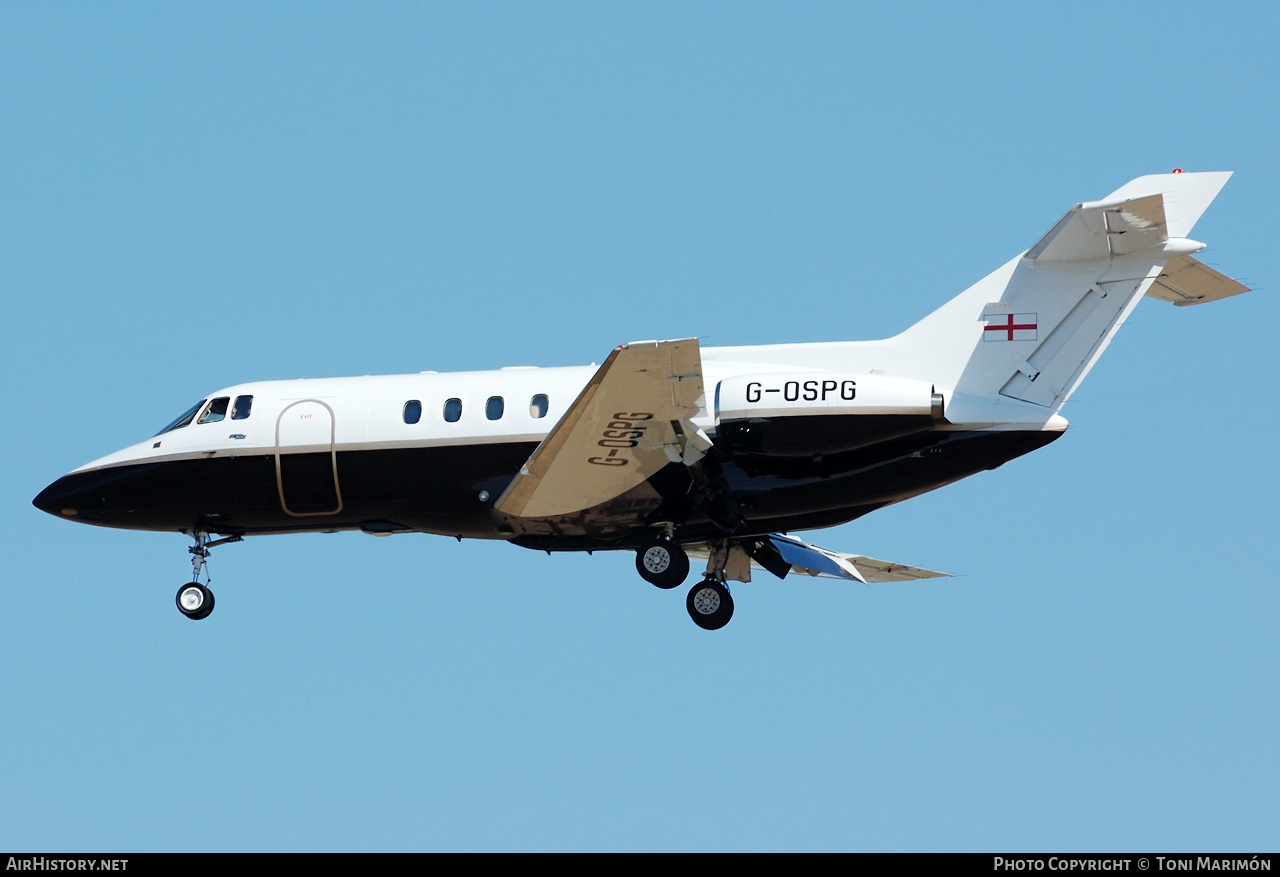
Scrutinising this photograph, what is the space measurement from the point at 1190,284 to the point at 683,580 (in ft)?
27.3

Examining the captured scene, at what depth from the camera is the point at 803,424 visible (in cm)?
2116

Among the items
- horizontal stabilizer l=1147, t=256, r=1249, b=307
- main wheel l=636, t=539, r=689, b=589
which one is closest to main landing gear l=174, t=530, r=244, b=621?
main wheel l=636, t=539, r=689, b=589

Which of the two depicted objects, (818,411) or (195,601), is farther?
(195,601)

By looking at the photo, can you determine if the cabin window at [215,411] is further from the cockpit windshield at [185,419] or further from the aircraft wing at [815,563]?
the aircraft wing at [815,563]

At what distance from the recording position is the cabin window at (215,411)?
24.8 meters

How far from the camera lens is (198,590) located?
2511 centimetres

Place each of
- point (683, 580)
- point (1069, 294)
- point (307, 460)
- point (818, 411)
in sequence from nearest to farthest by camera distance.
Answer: point (818, 411) → point (1069, 294) → point (683, 580) → point (307, 460)

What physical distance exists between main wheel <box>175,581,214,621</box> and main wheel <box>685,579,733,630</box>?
26.0 ft

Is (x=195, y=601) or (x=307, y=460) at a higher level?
(x=307, y=460)

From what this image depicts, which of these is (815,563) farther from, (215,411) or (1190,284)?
(215,411)

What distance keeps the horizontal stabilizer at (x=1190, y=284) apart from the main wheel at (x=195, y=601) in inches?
600

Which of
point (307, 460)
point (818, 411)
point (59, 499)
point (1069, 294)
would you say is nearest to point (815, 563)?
point (818, 411)

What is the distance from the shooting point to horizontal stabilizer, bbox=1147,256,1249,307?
21.0 m

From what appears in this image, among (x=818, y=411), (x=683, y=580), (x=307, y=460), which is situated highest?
(x=307, y=460)
